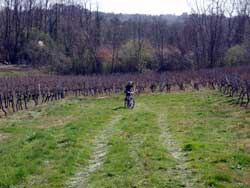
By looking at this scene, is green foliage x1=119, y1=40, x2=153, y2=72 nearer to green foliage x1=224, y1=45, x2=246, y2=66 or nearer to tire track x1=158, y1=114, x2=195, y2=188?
green foliage x1=224, y1=45, x2=246, y2=66

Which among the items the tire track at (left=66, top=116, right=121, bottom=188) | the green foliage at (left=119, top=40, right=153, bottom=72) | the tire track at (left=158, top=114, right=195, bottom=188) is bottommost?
the tire track at (left=66, top=116, right=121, bottom=188)

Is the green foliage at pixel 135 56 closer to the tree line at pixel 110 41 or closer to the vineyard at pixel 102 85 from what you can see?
the tree line at pixel 110 41

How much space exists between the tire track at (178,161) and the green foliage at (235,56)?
137 ft

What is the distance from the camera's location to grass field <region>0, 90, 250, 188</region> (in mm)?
9219

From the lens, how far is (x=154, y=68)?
60.3m

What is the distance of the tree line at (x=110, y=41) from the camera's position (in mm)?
59656

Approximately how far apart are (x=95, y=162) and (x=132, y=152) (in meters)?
1.23

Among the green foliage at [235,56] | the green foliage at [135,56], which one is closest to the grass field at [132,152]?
the green foliage at [235,56]

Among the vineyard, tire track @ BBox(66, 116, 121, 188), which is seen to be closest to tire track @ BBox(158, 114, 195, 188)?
tire track @ BBox(66, 116, 121, 188)

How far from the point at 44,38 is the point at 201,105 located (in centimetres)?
4432

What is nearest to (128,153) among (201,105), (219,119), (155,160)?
(155,160)

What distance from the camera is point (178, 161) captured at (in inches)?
429

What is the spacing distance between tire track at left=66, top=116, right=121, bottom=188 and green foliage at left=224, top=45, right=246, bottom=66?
1646 inches

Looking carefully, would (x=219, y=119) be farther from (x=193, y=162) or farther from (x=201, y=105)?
(x=193, y=162)
